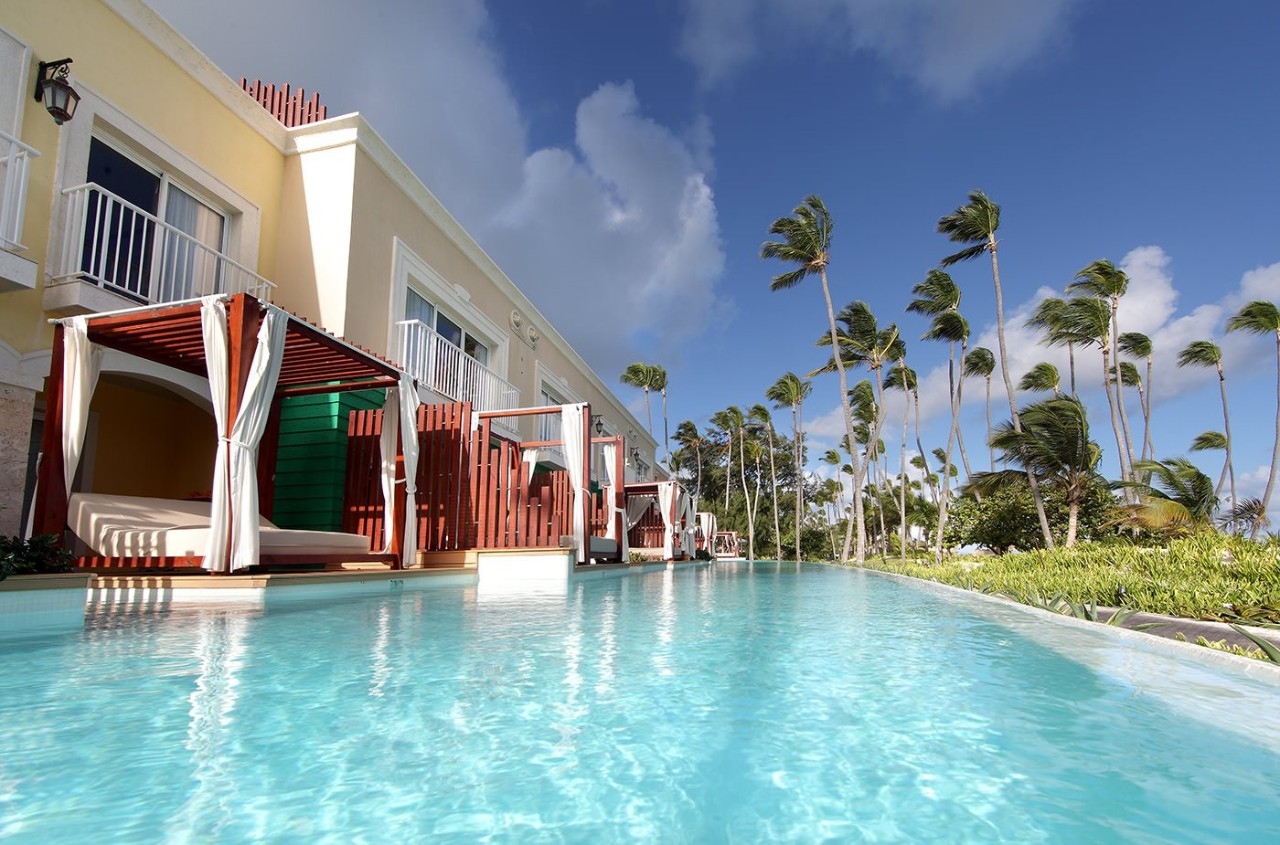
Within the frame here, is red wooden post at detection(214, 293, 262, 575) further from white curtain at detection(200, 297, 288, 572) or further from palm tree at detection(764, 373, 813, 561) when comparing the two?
palm tree at detection(764, 373, 813, 561)

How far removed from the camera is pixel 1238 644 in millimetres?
3971

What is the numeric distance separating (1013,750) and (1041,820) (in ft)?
1.67

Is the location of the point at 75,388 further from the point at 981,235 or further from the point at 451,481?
the point at 981,235

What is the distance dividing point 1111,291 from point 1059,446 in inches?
334

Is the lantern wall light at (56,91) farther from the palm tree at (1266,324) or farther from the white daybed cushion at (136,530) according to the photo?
the palm tree at (1266,324)

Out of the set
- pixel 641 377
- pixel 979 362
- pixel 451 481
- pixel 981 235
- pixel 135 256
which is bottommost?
pixel 451 481

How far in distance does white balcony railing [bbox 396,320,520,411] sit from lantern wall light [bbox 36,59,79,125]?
4.32 metres

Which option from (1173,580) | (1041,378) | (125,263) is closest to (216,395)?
(125,263)

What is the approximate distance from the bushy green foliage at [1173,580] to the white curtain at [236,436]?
23.0 ft

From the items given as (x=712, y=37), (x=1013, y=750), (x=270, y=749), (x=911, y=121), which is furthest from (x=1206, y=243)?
(x=270, y=749)

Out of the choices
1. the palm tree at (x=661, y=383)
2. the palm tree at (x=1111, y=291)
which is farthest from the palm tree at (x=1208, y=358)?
the palm tree at (x=661, y=383)

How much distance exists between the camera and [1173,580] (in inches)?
221

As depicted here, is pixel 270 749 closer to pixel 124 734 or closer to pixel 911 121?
pixel 124 734

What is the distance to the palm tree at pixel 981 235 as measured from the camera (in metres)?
17.6
